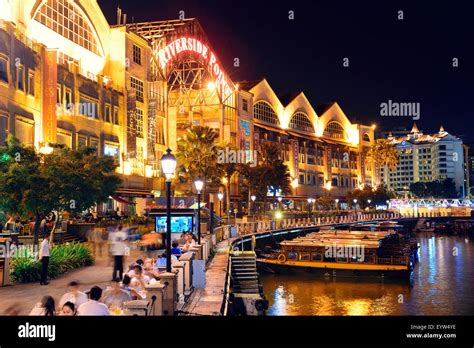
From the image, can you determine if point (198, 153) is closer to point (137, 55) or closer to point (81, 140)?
point (137, 55)

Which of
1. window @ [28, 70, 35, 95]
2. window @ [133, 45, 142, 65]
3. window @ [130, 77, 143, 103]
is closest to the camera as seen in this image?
window @ [28, 70, 35, 95]

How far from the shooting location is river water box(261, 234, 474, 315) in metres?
32.7

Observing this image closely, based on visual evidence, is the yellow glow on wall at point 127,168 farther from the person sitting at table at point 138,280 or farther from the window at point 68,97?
the person sitting at table at point 138,280

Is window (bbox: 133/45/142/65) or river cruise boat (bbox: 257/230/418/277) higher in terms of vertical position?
window (bbox: 133/45/142/65)

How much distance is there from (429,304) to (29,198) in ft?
82.8

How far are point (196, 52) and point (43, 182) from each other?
163 ft

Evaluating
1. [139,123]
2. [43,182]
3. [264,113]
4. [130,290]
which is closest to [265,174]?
[139,123]

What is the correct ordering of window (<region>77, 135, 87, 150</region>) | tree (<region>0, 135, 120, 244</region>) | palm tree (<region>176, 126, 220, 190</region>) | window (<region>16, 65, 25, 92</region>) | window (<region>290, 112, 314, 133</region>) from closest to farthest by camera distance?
1. tree (<region>0, 135, 120, 244</region>)
2. window (<region>16, 65, 25, 92</region>)
3. window (<region>77, 135, 87, 150</region>)
4. palm tree (<region>176, 126, 220, 190</region>)
5. window (<region>290, 112, 314, 133</region>)

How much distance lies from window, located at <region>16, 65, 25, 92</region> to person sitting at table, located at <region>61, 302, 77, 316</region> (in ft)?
89.8

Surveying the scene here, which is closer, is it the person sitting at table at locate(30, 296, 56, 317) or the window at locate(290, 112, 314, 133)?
the person sitting at table at locate(30, 296, 56, 317)

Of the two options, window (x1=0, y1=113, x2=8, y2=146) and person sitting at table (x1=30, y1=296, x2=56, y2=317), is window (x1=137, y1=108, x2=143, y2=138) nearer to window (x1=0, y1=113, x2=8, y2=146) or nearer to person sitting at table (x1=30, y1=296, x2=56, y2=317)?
window (x1=0, y1=113, x2=8, y2=146)

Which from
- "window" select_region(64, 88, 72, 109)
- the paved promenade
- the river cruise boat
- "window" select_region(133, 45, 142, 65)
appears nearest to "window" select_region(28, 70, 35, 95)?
"window" select_region(64, 88, 72, 109)

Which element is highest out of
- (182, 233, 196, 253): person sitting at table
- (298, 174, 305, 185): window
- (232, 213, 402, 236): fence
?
(298, 174, 305, 185): window

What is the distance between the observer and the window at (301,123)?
10581 cm
